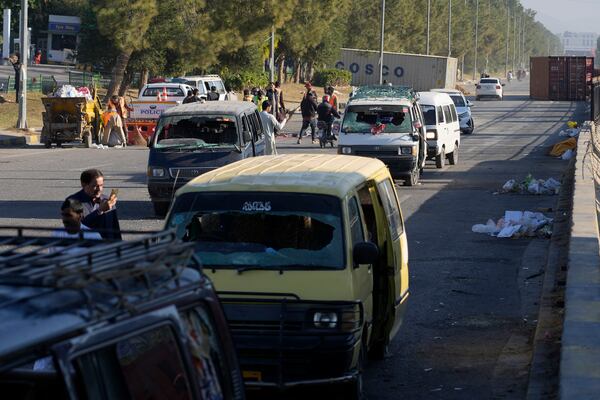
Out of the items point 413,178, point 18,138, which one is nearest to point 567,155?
point 413,178

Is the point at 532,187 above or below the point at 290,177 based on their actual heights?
below

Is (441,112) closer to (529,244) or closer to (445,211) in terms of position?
(445,211)

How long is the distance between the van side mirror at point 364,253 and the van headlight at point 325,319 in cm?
60

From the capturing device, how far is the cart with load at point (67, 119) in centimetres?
3531

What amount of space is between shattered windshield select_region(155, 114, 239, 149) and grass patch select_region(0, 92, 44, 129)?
2288 cm

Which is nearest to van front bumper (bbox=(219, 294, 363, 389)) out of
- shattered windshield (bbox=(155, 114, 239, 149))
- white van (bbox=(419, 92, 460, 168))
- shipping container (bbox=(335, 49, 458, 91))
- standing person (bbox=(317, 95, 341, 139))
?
shattered windshield (bbox=(155, 114, 239, 149))

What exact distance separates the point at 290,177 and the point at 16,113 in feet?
125

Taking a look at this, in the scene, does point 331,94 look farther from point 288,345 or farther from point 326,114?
point 288,345

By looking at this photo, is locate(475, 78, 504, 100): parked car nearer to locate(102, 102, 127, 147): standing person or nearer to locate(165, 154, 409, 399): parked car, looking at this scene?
locate(102, 102, 127, 147): standing person

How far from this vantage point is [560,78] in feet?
294

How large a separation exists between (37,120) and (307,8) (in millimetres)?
31646

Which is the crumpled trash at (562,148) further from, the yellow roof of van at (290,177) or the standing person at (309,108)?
the yellow roof of van at (290,177)

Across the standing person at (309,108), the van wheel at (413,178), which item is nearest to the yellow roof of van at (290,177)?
the van wheel at (413,178)

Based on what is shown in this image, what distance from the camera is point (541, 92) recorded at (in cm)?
9369
